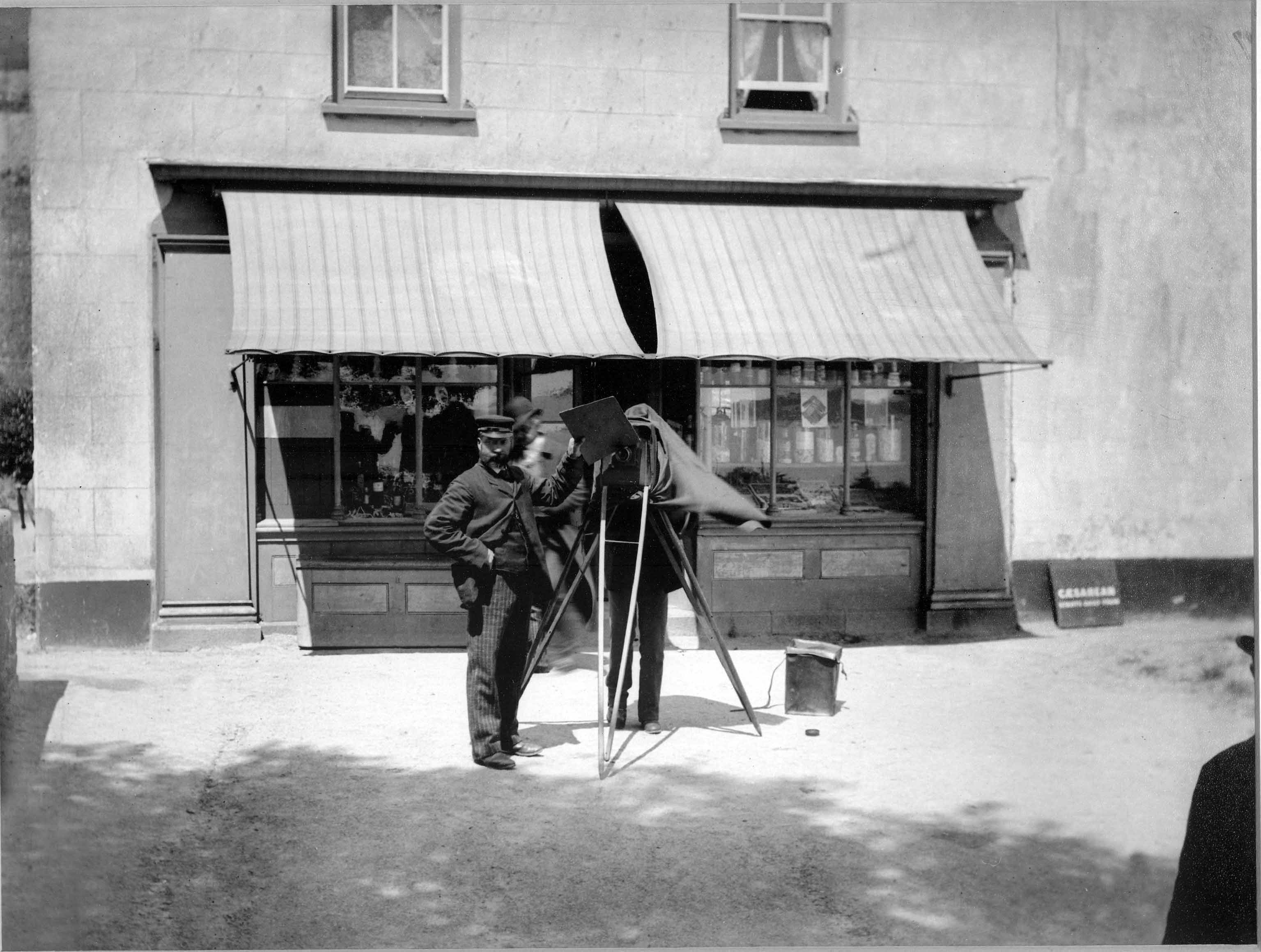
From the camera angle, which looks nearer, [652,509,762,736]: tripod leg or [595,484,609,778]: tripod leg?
[595,484,609,778]: tripod leg

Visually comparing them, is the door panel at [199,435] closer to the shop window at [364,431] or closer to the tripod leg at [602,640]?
the shop window at [364,431]

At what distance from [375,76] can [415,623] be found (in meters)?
4.54

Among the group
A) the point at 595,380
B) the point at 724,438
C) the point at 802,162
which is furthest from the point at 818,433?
the point at 802,162

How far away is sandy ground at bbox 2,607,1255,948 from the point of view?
176 inches

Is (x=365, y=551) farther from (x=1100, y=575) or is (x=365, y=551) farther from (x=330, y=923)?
(x=1100, y=575)

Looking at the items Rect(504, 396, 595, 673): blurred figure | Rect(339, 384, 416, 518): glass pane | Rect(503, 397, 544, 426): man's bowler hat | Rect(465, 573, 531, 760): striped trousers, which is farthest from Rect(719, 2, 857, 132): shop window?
Rect(465, 573, 531, 760): striped trousers

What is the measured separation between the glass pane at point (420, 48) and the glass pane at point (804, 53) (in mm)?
2905

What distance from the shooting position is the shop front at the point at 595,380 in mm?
8359

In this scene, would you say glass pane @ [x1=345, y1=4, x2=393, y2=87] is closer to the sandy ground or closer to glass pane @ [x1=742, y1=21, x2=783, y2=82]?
glass pane @ [x1=742, y1=21, x2=783, y2=82]

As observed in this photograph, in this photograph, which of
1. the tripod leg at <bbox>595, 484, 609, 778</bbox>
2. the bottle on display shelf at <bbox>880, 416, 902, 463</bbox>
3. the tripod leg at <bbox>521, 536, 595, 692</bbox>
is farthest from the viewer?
the bottle on display shelf at <bbox>880, 416, 902, 463</bbox>

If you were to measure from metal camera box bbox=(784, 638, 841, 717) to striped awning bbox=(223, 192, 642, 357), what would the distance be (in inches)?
108

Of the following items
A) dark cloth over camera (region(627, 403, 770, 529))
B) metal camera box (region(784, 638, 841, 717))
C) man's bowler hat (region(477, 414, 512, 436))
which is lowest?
metal camera box (region(784, 638, 841, 717))

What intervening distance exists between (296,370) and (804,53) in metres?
5.10

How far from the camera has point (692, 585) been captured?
6676 millimetres
